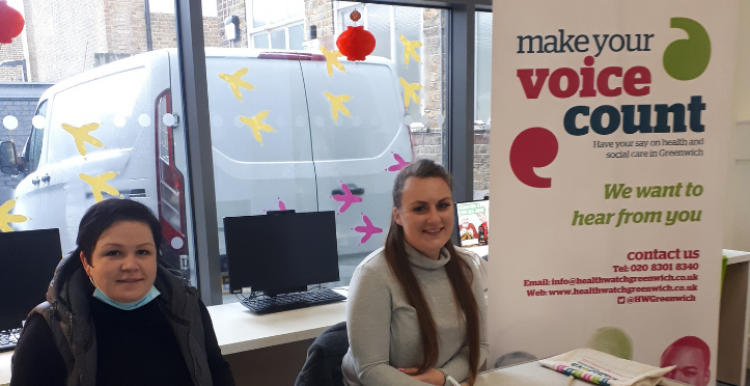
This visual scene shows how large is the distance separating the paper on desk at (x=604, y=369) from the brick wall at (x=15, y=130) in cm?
224

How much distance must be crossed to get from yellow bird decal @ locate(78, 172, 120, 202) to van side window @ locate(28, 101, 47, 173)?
186mm

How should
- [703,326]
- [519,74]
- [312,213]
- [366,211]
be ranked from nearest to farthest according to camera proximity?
[519,74] < [703,326] < [312,213] < [366,211]

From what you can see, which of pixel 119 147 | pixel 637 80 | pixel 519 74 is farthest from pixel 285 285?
pixel 637 80

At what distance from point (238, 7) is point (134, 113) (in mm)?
→ 763

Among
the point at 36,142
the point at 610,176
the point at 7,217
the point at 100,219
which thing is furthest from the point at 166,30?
the point at 610,176

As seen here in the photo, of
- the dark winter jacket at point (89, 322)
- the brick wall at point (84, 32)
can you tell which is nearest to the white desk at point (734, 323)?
the dark winter jacket at point (89, 322)

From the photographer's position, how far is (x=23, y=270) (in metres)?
2.06

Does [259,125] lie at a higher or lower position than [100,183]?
higher

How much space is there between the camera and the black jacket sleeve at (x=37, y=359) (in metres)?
1.42

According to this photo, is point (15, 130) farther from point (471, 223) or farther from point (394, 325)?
point (471, 223)

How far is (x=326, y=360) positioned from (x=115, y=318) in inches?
25.3

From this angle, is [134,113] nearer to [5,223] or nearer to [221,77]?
[221,77]

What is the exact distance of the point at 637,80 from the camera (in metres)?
2.02

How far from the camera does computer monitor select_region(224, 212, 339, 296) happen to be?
2500mm
